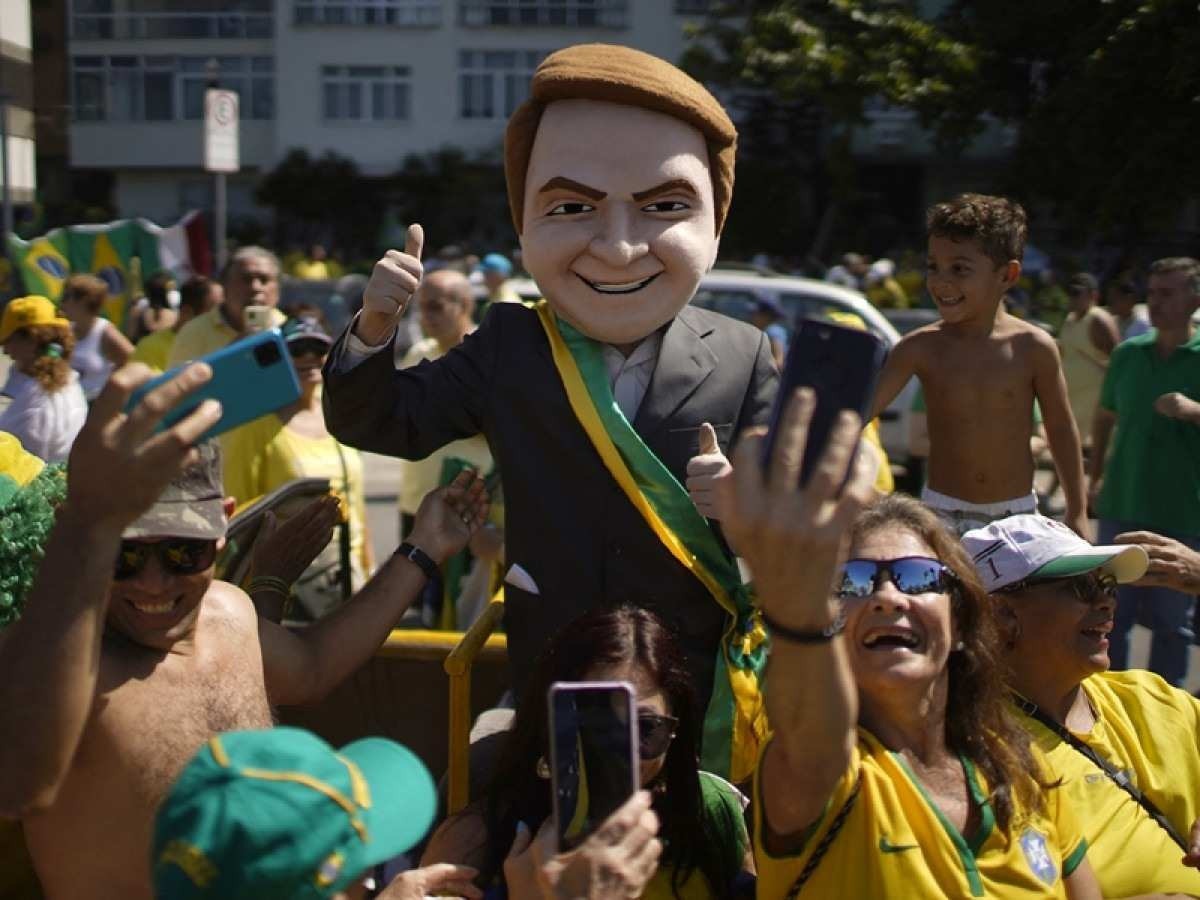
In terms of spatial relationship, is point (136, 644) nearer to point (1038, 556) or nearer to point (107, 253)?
point (1038, 556)

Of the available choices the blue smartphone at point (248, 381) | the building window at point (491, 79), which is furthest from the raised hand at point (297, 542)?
the building window at point (491, 79)

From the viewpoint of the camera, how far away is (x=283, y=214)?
39656 mm

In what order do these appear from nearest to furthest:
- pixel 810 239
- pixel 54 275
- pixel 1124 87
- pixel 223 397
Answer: pixel 223 397 → pixel 54 275 → pixel 1124 87 → pixel 810 239

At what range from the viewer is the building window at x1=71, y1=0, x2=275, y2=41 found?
1686 inches

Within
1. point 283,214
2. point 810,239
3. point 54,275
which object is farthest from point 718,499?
point 283,214

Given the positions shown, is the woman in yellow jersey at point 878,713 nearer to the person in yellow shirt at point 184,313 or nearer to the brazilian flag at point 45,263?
the person in yellow shirt at point 184,313

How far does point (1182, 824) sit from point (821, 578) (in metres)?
1.70

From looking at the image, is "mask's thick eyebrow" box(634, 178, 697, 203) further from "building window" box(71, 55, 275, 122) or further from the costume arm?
"building window" box(71, 55, 275, 122)

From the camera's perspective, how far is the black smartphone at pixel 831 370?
2117mm

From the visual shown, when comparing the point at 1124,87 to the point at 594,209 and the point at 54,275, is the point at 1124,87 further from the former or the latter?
the point at 594,209

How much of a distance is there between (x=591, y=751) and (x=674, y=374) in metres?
1.34

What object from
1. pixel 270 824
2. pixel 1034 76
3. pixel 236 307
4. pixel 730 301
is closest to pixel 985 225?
pixel 270 824

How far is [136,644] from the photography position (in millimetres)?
2742

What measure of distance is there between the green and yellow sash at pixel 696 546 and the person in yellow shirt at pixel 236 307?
447 cm
